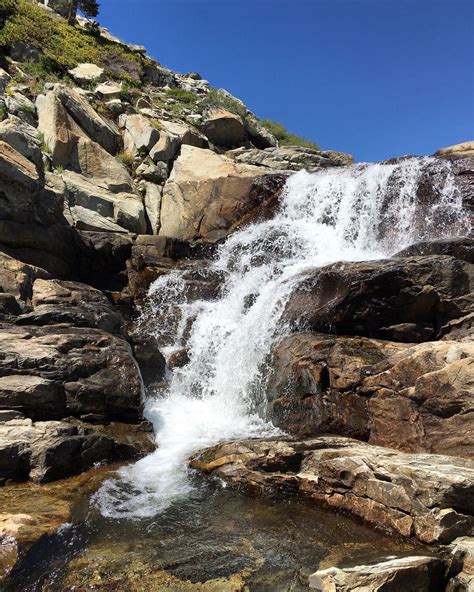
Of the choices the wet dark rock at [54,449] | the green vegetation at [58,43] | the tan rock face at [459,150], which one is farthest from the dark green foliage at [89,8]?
the wet dark rock at [54,449]

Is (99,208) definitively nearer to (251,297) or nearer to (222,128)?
(251,297)

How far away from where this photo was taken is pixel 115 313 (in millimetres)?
14109

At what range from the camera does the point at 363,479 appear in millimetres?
7367

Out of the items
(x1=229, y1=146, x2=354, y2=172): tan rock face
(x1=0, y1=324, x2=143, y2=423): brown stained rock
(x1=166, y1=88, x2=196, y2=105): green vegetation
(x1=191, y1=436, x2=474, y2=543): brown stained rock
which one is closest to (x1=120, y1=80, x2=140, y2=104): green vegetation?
(x1=166, y1=88, x2=196, y2=105): green vegetation

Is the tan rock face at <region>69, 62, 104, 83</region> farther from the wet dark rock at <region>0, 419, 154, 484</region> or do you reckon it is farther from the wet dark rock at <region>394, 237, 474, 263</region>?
the wet dark rock at <region>0, 419, 154, 484</region>

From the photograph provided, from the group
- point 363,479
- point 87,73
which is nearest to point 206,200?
point 87,73

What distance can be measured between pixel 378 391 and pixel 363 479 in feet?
8.44

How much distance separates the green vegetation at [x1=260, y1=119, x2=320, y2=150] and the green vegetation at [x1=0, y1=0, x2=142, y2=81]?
453 inches

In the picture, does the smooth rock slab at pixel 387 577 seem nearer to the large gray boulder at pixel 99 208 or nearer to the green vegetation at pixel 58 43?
the large gray boulder at pixel 99 208

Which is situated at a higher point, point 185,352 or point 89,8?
point 89,8

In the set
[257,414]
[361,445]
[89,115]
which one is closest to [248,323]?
[257,414]

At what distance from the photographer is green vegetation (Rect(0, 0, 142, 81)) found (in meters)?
32.9

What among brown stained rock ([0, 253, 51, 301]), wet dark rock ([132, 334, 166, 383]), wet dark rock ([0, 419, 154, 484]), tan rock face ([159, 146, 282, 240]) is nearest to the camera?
wet dark rock ([0, 419, 154, 484])

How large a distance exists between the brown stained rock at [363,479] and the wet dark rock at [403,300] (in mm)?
3968
